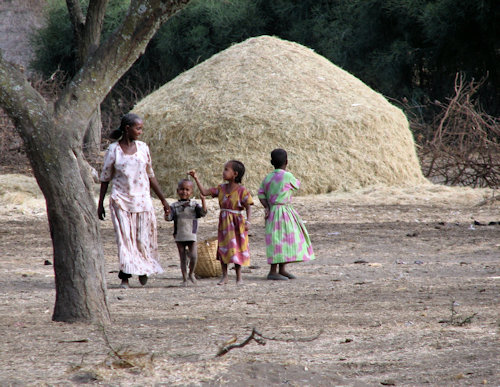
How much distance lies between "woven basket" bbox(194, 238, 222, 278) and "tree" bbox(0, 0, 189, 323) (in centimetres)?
265

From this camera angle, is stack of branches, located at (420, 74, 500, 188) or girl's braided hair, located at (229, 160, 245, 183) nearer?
girl's braided hair, located at (229, 160, 245, 183)

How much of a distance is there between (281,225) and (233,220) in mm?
532

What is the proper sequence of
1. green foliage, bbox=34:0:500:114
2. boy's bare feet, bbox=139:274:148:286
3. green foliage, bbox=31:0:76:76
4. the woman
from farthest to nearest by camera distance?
green foliage, bbox=31:0:76:76 → green foliage, bbox=34:0:500:114 → boy's bare feet, bbox=139:274:148:286 → the woman

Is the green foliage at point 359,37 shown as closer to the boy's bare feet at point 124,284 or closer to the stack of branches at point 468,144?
the stack of branches at point 468,144

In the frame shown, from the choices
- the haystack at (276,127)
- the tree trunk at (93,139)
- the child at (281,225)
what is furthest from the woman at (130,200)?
the tree trunk at (93,139)

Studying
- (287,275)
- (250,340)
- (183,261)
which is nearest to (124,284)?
(183,261)

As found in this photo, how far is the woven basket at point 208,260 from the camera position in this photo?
7.36 metres

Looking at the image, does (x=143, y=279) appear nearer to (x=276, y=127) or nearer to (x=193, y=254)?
(x=193, y=254)

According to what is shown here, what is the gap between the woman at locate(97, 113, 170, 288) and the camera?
6.49 metres

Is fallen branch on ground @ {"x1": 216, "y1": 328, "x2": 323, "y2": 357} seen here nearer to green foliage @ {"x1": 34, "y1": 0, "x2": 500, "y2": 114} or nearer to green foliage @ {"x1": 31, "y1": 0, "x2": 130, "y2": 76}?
green foliage @ {"x1": 34, "y1": 0, "x2": 500, "y2": 114}

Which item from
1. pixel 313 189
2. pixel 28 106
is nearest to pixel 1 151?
pixel 313 189

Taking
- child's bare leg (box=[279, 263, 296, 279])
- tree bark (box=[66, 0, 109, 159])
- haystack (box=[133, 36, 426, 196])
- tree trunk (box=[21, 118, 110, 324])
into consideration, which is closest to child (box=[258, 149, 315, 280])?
child's bare leg (box=[279, 263, 296, 279])

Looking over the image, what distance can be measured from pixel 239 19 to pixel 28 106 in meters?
19.0

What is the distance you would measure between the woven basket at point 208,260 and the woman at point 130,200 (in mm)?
809
